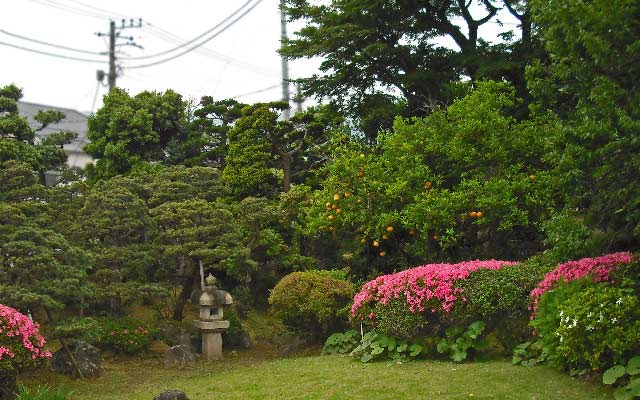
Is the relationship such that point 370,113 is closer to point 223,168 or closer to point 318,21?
point 318,21

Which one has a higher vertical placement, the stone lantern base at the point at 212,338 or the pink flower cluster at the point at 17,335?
the pink flower cluster at the point at 17,335

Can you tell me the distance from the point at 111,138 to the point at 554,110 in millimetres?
11685

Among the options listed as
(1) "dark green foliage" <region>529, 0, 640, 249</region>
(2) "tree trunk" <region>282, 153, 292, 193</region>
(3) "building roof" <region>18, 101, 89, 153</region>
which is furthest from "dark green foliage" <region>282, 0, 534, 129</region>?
(3) "building roof" <region>18, 101, 89, 153</region>

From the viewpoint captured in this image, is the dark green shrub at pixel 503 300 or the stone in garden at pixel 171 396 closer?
the stone in garden at pixel 171 396

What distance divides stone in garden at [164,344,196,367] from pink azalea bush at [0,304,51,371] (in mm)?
3203

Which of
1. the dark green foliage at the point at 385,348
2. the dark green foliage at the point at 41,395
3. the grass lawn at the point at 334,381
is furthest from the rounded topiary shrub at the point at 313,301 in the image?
the dark green foliage at the point at 41,395

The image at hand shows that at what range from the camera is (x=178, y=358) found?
1117cm

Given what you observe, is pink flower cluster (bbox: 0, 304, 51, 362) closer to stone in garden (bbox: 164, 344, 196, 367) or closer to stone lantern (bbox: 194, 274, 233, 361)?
stone in garden (bbox: 164, 344, 196, 367)

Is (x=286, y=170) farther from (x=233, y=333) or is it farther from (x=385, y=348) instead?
(x=385, y=348)

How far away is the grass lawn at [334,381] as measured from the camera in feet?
23.1

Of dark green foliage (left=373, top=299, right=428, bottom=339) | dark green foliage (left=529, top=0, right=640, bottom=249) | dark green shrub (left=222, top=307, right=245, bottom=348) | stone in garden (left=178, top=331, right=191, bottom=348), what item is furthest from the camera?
dark green shrub (left=222, top=307, right=245, bottom=348)

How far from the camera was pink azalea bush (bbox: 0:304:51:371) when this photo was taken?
7539 millimetres

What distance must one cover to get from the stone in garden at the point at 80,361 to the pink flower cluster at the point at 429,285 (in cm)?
453

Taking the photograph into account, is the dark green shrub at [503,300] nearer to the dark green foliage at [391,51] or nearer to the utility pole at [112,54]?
the dark green foliage at [391,51]
